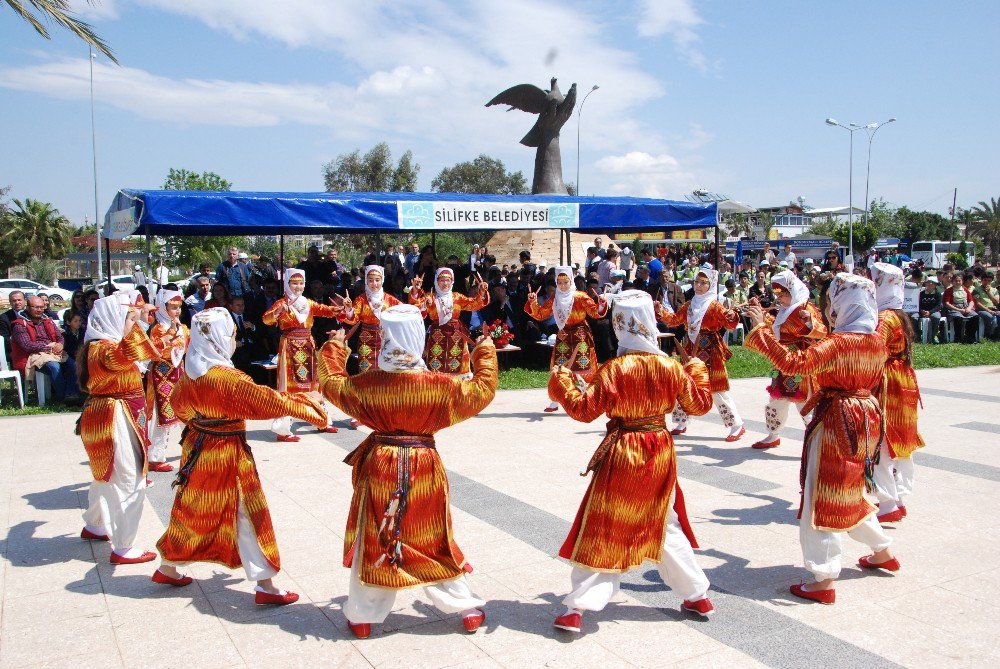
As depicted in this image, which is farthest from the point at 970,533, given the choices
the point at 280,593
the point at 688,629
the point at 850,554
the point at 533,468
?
the point at 280,593

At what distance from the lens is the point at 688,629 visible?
392cm

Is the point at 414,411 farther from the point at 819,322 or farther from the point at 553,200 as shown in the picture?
the point at 553,200

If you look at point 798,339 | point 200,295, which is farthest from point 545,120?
point 798,339

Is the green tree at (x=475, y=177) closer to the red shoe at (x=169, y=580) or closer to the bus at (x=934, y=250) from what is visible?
the bus at (x=934, y=250)

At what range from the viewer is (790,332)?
697 cm

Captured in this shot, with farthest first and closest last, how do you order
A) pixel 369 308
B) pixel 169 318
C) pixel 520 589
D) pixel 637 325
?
pixel 369 308, pixel 169 318, pixel 520 589, pixel 637 325

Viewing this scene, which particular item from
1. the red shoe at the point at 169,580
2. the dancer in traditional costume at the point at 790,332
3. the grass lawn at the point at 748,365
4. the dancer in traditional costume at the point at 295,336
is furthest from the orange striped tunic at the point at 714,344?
the red shoe at the point at 169,580

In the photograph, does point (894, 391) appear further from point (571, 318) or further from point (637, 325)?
point (571, 318)

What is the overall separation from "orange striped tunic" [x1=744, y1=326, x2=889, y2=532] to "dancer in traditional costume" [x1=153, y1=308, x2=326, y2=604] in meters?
2.55

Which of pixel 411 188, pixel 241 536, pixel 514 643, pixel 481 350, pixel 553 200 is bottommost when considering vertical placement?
pixel 514 643

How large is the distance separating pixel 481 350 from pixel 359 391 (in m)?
0.61

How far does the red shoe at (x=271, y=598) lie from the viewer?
4.20 meters

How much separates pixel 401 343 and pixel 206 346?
46.1 inches

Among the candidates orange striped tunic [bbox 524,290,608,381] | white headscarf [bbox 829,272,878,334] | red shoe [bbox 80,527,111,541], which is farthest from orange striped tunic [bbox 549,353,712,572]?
orange striped tunic [bbox 524,290,608,381]
